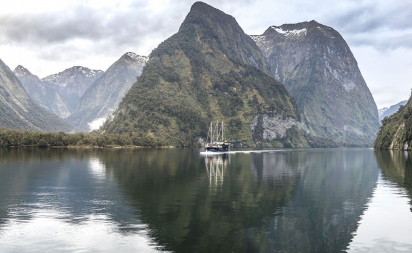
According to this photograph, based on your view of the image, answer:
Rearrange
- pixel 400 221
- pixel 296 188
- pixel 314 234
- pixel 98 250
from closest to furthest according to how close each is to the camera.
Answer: pixel 98 250, pixel 314 234, pixel 400 221, pixel 296 188

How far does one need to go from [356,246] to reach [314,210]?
1991 cm

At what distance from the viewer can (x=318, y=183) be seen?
102312mm

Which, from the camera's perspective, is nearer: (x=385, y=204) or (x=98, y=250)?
(x=98, y=250)

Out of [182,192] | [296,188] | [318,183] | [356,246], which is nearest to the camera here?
[356,246]

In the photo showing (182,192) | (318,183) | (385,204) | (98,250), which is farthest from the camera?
(318,183)

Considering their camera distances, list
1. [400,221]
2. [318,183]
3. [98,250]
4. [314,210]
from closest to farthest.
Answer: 1. [98,250]
2. [400,221]
3. [314,210]
4. [318,183]

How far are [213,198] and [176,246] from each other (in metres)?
32.0

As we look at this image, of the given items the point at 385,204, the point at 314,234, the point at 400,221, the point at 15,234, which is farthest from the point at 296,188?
the point at 15,234

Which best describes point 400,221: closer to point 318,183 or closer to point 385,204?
point 385,204

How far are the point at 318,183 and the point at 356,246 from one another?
57.6 meters

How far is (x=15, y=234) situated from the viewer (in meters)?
47.7

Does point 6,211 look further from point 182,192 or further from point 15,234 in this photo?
point 182,192

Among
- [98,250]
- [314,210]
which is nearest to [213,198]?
[314,210]

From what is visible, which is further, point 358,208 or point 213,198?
point 213,198
